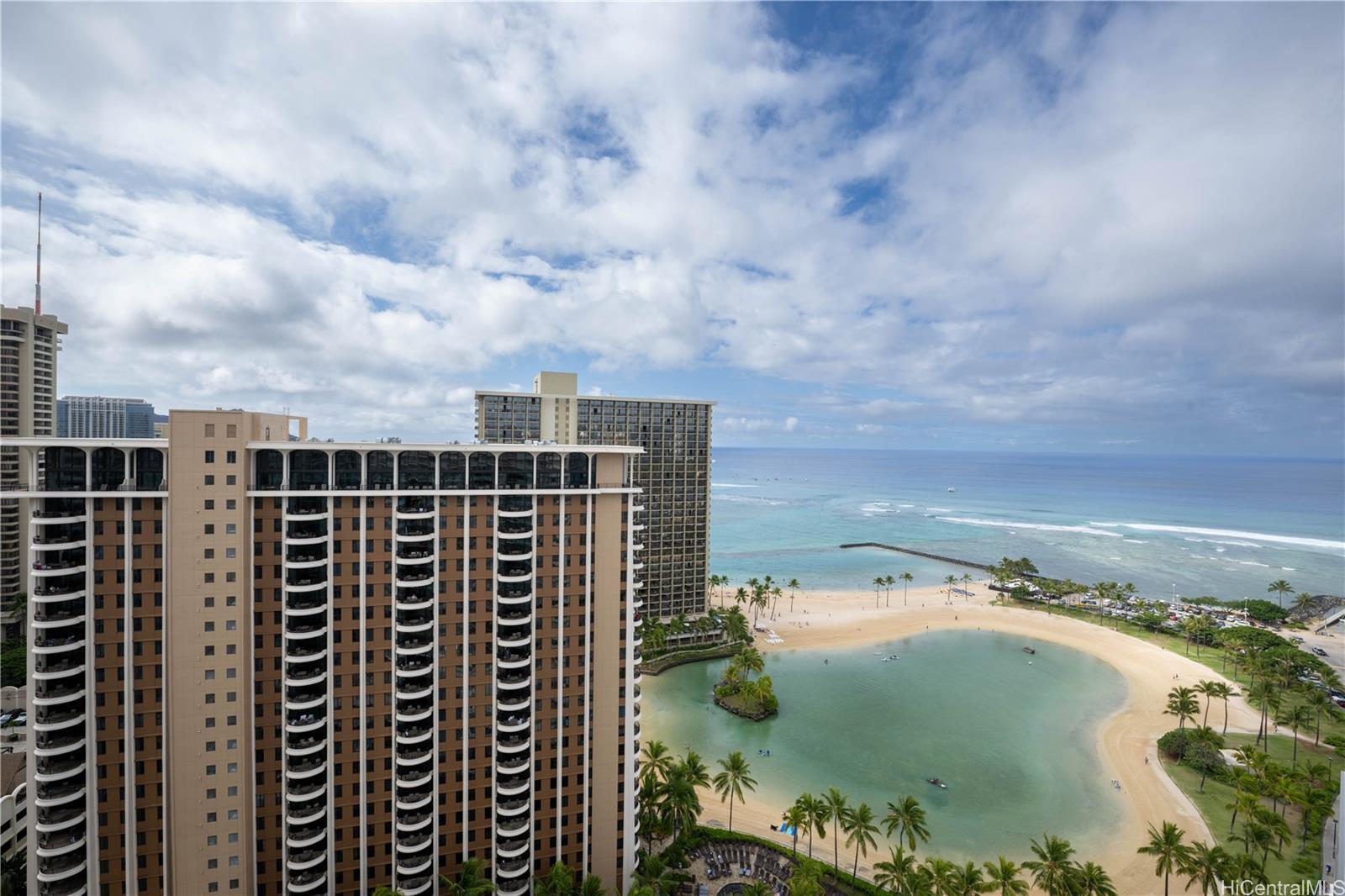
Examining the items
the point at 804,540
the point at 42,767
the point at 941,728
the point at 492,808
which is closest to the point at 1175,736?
the point at 941,728

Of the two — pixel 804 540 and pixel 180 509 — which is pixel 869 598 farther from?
pixel 180 509

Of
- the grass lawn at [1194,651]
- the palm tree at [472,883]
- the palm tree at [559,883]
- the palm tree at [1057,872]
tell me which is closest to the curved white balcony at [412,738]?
the palm tree at [472,883]

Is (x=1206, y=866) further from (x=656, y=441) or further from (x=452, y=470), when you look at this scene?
(x=656, y=441)

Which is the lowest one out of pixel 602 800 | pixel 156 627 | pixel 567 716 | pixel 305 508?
pixel 602 800

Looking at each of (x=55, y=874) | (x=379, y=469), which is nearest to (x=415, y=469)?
(x=379, y=469)

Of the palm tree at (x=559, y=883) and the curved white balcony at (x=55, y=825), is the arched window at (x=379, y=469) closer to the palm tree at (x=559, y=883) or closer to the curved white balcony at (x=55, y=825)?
the curved white balcony at (x=55, y=825)

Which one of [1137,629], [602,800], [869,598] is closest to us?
[602,800]

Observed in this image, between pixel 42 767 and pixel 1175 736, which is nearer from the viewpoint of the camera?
pixel 42 767
